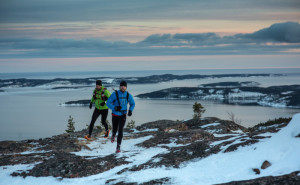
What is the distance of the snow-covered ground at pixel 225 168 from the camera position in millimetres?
6805

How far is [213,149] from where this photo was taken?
9.29 metres

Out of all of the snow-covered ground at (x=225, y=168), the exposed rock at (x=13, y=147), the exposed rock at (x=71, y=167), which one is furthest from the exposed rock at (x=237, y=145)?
the exposed rock at (x=13, y=147)

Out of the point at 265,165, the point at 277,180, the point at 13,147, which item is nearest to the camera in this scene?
the point at 277,180

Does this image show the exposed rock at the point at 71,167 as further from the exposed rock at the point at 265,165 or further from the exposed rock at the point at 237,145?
the exposed rock at the point at 265,165

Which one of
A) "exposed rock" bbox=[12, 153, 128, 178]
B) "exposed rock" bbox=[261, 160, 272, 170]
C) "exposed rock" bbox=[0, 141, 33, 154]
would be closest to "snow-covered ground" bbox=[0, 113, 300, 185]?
"exposed rock" bbox=[261, 160, 272, 170]

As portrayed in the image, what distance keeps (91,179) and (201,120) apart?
12.5 metres

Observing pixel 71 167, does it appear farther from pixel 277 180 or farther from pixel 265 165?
pixel 277 180

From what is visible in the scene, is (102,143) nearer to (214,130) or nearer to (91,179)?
(91,179)

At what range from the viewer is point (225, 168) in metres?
7.57

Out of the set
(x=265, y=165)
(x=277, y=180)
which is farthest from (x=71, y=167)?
(x=277, y=180)

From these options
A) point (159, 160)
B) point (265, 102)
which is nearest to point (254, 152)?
point (159, 160)

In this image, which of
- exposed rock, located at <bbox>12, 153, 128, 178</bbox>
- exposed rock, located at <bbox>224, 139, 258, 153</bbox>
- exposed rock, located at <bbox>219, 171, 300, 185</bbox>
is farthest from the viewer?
exposed rock, located at <bbox>12, 153, 128, 178</bbox>

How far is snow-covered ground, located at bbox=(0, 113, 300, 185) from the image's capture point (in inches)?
268

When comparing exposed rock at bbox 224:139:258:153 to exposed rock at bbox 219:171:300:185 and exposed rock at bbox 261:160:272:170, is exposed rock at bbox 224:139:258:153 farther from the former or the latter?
exposed rock at bbox 219:171:300:185
